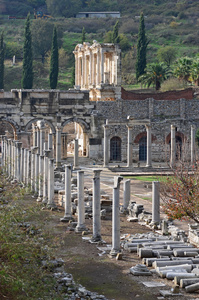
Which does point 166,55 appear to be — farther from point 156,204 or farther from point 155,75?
point 156,204

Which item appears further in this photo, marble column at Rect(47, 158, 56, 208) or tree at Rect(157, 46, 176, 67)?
tree at Rect(157, 46, 176, 67)

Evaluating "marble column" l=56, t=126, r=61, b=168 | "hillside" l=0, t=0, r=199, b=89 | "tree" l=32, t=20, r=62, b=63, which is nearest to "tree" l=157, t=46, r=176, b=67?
"hillside" l=0, t=0, r=199, b=89

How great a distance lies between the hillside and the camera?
80125mm

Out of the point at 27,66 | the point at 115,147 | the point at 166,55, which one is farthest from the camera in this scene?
the point at 166,55

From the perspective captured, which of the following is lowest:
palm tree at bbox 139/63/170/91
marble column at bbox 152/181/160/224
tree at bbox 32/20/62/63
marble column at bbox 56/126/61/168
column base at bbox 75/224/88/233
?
column base at bbox 75/224/88/233

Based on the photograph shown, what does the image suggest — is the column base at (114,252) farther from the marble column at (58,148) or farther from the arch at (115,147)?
the arch at (115,147)

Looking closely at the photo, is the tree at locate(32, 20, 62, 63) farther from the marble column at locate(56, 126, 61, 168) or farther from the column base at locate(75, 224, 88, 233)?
the column base at locate(75, 224, 88, 233)

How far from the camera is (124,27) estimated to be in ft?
333

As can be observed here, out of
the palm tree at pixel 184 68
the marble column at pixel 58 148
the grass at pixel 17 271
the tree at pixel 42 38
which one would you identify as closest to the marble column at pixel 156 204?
the grass at pixel 17 271

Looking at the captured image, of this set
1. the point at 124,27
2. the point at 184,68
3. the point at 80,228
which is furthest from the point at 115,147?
the point at 124,27

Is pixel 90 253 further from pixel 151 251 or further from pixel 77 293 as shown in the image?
pixel 77 293

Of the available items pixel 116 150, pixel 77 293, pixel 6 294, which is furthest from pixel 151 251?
pixel 116 150

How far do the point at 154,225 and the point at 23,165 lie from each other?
524 inches

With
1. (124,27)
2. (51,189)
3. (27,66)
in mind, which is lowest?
(51,189)
